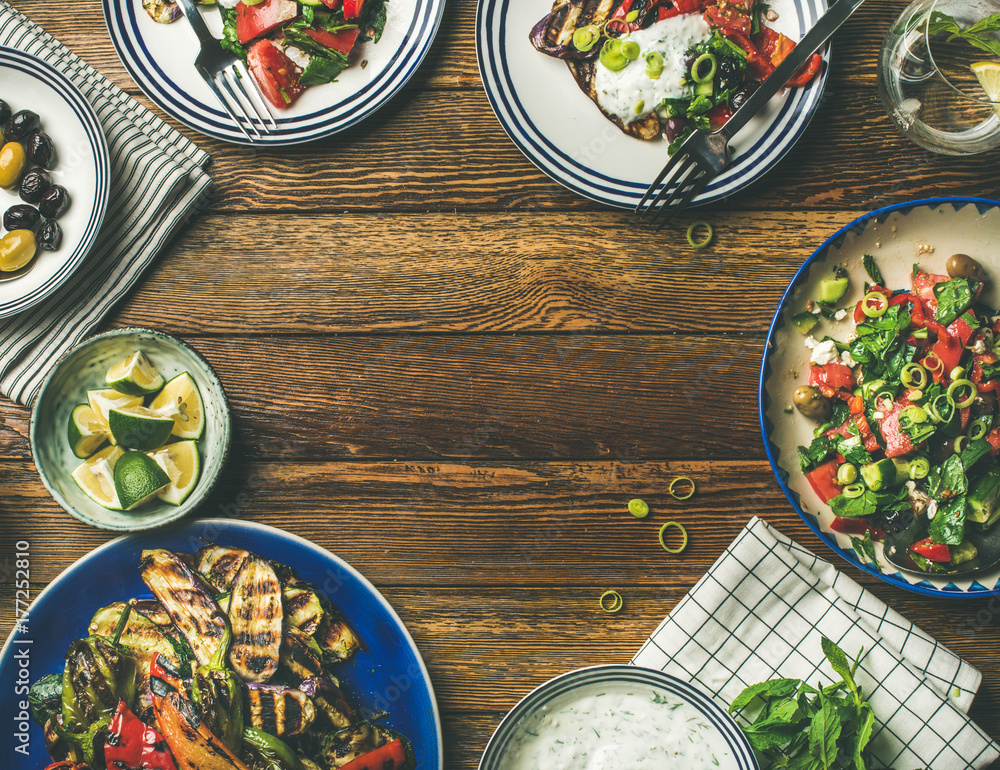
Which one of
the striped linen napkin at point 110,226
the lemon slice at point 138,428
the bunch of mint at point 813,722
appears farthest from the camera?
the striped linen napkin at point 110,226

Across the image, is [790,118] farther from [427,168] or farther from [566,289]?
[427,168]

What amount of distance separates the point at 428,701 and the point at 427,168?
113 centimetres

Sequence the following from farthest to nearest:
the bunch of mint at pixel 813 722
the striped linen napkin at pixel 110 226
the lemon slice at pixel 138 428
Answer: the striped linen napkin at pixel 110 226, the lemon slice at pixel 138 428, the bunch of mint at pixel 813 722

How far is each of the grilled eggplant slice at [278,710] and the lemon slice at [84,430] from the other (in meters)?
0.60

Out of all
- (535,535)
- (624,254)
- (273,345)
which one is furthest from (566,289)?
(273,345)

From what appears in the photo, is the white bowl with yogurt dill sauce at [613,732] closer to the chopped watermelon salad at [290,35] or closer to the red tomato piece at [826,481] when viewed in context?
the red tomato piece at [826,481]

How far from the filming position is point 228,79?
4.52 ft

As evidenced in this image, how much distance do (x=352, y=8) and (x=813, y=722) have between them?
1.68 meters

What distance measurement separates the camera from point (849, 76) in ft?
4.74

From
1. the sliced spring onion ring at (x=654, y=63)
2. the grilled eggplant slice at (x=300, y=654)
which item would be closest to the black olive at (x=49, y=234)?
the grilled eggplant slice at (x=300, y=654)

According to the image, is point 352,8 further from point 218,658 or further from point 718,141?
point 218,658

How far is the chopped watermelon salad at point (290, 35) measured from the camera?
53.9 inches

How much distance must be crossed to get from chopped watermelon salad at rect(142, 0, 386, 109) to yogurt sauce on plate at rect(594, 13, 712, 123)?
544 millimetres

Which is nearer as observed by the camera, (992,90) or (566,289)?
(992,90)
